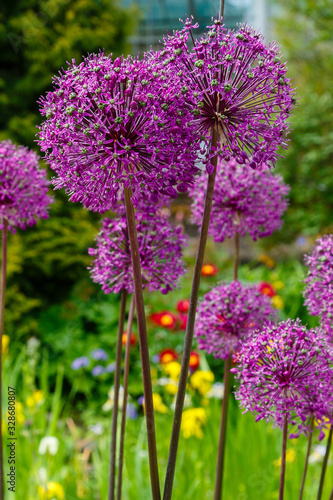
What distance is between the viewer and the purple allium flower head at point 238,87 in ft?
3.85

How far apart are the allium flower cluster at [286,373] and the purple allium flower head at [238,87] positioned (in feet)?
1.33

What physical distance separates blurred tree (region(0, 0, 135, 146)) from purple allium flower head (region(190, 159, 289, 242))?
5.02 m

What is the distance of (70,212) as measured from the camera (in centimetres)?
680

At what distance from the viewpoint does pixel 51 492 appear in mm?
2805

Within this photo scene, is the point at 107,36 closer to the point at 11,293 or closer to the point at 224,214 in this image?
the point at 11,293

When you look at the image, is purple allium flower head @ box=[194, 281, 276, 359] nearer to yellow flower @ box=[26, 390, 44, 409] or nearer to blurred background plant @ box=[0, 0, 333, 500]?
blurred background plant @ box=[0, 0, 333, 500]

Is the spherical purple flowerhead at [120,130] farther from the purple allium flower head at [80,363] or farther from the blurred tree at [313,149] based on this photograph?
the blurred tree at [313,149]

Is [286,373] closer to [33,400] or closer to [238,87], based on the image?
[238,87]

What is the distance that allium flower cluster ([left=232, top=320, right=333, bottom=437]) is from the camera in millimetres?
1228

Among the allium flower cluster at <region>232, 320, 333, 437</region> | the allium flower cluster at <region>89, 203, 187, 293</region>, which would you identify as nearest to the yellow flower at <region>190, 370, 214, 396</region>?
the allium flower cluster at <region>89, 203, 187, 293</region>

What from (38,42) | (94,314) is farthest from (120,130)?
(38,42)

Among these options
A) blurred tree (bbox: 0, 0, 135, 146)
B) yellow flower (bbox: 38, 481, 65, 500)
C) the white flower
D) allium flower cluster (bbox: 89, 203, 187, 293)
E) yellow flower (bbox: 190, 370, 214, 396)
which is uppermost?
blurred tree (bbox: 0, 0, 135, 146)

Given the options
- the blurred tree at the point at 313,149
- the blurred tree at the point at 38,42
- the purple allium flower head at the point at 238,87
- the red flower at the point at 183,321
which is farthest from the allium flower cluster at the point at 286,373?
the blurred tree at the point at 313,149

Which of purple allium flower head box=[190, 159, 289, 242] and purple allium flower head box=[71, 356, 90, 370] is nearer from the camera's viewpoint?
purple allium flower head box=[190, 159, 289, 242]
